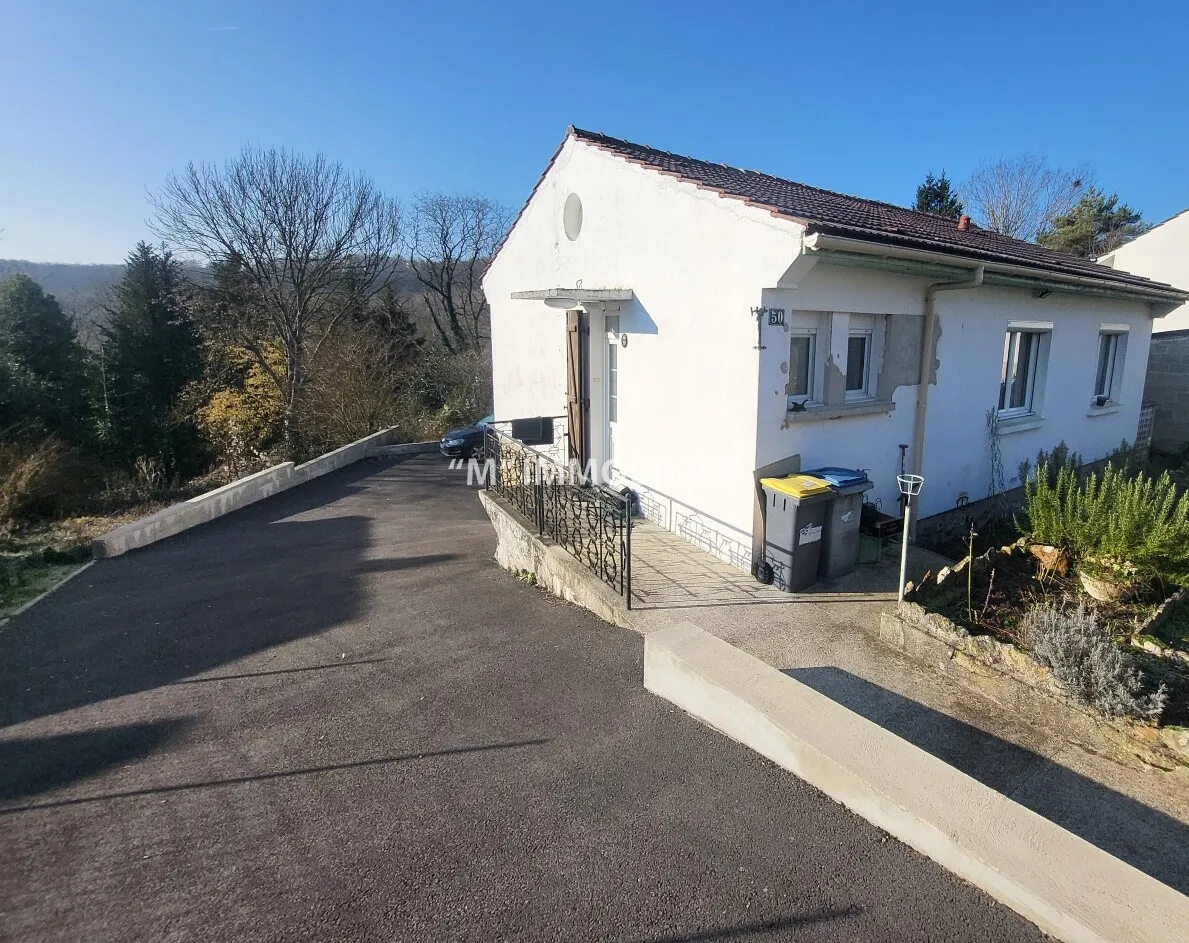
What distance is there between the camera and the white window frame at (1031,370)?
802cm

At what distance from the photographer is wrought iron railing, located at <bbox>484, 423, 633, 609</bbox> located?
548 cm

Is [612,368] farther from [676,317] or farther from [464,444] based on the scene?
[464,444]

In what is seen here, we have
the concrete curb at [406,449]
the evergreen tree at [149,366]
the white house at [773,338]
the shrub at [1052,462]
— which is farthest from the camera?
the evergreen tree at [149,366]

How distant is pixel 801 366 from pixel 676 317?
1422 millimetres

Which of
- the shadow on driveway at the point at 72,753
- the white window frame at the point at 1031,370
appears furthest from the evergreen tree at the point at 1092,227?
the shadow on driveway at the point at 72,753

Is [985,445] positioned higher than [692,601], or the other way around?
[985,445]

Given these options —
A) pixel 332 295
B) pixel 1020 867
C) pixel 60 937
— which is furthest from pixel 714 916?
pixel 332 295

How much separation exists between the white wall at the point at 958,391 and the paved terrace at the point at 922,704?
1321 millimetres

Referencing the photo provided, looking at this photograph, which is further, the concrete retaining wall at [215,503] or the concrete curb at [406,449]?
the concrete curb at [406,449]

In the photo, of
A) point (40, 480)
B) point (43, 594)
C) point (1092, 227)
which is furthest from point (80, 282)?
point (1092, 227)

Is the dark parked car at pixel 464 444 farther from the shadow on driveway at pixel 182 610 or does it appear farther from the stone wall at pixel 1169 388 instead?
the stone wall at pixel 1169 388

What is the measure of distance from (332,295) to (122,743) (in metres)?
22.6

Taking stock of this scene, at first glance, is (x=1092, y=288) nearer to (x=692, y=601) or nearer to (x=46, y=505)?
(x=692, y=601)

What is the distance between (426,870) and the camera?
2783 millimetres
